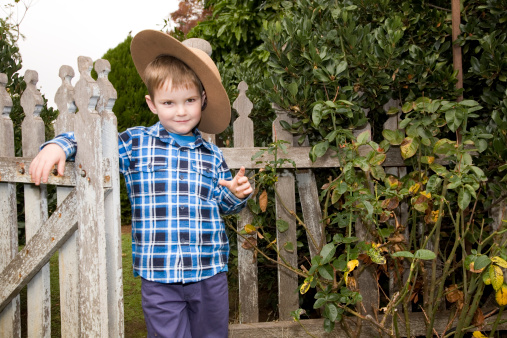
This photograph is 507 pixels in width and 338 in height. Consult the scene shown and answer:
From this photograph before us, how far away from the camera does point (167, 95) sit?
219cm

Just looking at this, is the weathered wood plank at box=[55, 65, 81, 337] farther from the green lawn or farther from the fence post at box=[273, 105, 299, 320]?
the fence post at box=[273, 105, 299, 320]

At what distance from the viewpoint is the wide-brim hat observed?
7.32 ft

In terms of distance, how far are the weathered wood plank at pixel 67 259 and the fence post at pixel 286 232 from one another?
3.70 feet

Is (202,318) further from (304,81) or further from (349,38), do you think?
(349,38)

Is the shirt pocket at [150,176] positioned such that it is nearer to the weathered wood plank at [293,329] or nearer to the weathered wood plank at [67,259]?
the weathered wood plank at [67,259]

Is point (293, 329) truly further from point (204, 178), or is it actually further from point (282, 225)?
point (204, 178)

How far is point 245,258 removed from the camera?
3.04 metres

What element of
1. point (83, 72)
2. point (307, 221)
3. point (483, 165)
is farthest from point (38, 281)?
point (483, 165)

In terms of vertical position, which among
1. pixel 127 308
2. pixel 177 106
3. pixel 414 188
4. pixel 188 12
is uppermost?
pixel 188 12

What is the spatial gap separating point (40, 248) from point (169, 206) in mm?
663

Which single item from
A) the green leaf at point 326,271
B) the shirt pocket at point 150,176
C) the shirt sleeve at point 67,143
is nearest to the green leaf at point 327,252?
the green leaf at point 326,271

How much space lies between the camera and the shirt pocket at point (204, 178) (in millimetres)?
2234

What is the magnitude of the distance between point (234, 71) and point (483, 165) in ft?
6.31

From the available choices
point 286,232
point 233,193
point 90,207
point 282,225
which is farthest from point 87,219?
point 286,232
